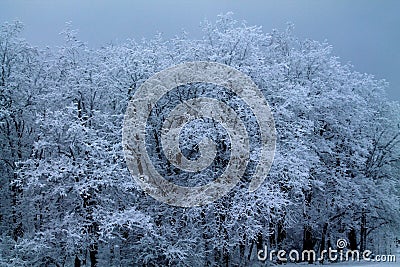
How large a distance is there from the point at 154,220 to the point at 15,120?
29.5 ft

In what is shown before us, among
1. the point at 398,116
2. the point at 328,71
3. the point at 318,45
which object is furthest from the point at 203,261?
the point at 398,116

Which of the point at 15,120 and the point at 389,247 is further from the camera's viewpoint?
the point at 389,247

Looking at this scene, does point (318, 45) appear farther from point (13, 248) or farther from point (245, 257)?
point (13, 248)

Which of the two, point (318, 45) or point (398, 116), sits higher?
point (318, 45)

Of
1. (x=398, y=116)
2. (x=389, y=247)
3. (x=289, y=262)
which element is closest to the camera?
(x=289, y=262)

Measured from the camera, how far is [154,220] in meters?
20.3

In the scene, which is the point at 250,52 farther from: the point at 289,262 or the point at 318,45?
the point at 289,262

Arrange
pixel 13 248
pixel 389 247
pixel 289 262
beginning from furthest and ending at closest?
pixel 389 247 < pixel 289 262 < pixel 13 248

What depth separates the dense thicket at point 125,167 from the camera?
1892cm

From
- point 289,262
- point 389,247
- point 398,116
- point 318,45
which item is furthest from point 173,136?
point 389,247

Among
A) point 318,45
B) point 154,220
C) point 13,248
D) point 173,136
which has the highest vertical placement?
point 318,45

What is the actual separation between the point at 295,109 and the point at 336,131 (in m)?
4.67

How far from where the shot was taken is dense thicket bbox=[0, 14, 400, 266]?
1892 centimetres

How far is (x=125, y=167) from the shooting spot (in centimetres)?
1966
